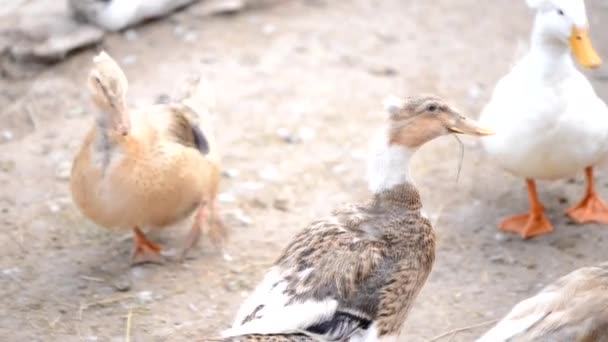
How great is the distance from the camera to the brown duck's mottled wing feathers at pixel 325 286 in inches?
142

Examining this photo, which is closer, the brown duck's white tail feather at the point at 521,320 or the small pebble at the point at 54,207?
the brown duck's white tail feather at the point at 521,320

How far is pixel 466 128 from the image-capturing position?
161 inches

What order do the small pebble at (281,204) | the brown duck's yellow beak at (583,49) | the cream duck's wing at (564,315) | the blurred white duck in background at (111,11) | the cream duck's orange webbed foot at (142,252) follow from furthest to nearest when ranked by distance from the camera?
the blurred white duck in background at (111,11)
the small pebble at (281,204)
the cream duck's orange webbed foot at (142,252)
the brown duck's yellow beak at (583,49)
the cream duck's wing at (564,315)

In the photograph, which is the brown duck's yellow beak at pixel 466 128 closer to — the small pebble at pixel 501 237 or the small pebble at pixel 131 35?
the small pebble at pixel 501 237

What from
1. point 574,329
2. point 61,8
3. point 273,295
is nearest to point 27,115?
point 61,8

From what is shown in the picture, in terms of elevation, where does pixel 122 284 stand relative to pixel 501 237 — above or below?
below

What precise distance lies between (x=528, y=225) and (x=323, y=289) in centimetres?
191

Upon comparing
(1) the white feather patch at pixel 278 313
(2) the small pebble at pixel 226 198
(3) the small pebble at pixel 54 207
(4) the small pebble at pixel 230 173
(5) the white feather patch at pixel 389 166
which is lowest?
(3) the small pebble at pixel 54 207

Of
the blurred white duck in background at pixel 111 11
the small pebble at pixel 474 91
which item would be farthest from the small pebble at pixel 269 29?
the small pebble at pixel 474 91

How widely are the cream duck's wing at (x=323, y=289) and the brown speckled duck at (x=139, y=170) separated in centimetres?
107

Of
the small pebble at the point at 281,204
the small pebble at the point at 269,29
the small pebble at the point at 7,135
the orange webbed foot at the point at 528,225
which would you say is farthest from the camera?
the small pebble at the point at 269,29

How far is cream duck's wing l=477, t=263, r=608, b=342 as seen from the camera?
3512mm

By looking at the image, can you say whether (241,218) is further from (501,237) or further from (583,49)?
(583,49)

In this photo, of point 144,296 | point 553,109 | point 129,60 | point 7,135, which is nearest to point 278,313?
point 144,296
